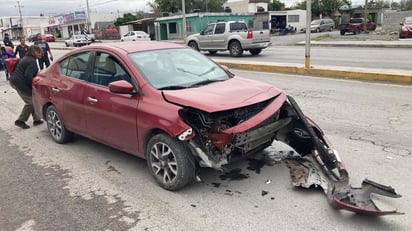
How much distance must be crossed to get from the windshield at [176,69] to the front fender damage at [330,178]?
114cm

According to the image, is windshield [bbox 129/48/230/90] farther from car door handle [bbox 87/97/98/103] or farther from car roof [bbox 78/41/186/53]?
car door handle [bbox 87/97/98/103]

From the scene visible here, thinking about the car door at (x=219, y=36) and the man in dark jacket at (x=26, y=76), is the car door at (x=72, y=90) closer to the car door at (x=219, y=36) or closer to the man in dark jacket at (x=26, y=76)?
the man in dark jacket at (x=26, y=76)

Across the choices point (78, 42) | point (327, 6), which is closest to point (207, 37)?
point (78, 42)

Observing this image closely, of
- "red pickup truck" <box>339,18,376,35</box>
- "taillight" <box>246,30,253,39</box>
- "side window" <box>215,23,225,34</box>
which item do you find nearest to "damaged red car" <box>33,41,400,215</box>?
"taillight" <box>246,30,253,39</box>

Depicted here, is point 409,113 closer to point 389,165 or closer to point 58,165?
point 389,165

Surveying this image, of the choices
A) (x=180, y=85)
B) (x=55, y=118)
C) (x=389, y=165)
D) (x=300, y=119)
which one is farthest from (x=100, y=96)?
(x=389, y=165)

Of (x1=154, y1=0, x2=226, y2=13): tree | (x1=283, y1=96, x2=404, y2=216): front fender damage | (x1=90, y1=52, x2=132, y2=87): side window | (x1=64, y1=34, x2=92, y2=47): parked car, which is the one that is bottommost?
(x1=283, y1=96, x2=404, y2=216): front fender damage

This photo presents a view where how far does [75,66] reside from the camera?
5480mm

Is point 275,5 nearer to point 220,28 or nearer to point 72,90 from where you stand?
point 220,28

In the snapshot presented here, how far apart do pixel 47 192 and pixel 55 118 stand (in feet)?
6.51

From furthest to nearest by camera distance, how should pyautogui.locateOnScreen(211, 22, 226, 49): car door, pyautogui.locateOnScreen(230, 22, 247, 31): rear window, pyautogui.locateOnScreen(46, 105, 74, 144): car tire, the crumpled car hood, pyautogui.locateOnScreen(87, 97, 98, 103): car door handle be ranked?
pyautogui.locateOnScreen(211, 22, 226, 49): car door, pyautogui.locateOnScreen(230, 22, 247, 31): rear window, pyautogui.locateOnScreen(46, 105, 74, 144): car tire, pyautogui.locateOnScreen(87, 97, 98, 103): car door handle, the crumpled car hood

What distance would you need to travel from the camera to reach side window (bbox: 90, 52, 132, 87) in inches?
182

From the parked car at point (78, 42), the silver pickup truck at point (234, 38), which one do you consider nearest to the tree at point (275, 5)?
the parked car at point (78, 42)

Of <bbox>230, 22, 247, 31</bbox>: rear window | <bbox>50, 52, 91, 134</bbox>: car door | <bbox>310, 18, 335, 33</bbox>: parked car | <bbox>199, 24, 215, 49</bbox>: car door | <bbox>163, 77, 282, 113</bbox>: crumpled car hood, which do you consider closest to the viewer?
<bbox>163, 77, 282, 113</bbox>: crumpled car hood
